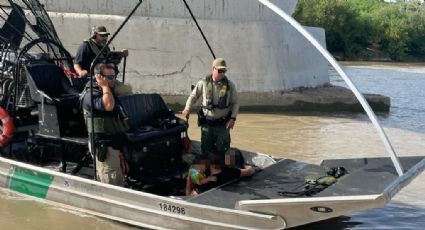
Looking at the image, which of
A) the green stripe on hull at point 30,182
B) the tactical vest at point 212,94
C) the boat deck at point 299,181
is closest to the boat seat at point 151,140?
the tactical vest at point 212,94

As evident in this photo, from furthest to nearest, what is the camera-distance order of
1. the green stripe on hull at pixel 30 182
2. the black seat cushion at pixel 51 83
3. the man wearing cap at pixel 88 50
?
the man wearing cap at pixel 88 50 < the black seat cushion at pixel 51 83 < the green stripe on hull at pixel 30 182

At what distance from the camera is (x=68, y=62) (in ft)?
29.5

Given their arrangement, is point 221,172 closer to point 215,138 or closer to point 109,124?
point 215,138

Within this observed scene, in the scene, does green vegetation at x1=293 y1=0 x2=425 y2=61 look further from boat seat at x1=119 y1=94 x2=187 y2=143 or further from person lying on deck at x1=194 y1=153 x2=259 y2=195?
person lying on deck at x1=194 y1=153 x2=259 y2=195

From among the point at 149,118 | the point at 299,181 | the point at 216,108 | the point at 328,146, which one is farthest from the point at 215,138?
the point at 328,146

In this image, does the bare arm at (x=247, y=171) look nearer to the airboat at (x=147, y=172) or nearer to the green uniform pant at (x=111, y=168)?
the airboat at (x=147, y=172)

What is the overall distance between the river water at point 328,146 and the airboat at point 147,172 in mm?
210

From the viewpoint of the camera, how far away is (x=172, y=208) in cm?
603

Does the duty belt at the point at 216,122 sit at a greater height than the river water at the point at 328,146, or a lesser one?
greater

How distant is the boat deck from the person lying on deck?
8 centimetres

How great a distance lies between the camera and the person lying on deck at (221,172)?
6.58m

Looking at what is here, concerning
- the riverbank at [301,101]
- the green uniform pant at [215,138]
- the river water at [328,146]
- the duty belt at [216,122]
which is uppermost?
the duty belt at [216,122]

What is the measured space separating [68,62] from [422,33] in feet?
201

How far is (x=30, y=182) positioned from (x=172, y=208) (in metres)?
2.06
